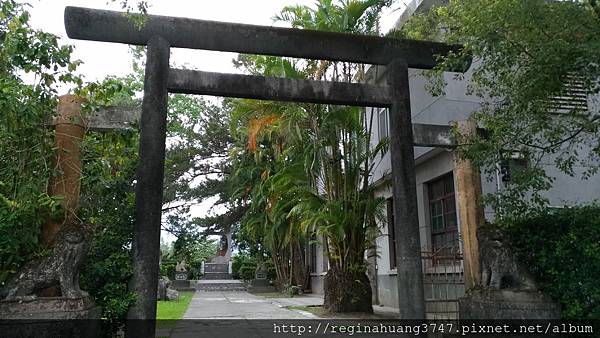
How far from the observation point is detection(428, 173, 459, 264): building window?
37.5 feet

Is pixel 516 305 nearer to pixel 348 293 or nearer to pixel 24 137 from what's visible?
pixel 348 293

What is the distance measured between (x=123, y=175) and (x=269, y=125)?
15.6ft

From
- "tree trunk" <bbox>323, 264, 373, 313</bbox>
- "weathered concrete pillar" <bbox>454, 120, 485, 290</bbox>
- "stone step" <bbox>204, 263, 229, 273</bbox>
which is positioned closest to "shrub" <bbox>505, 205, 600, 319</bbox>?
"weathered concrete pillar" <bbox>454, 120, 485, 290</bbox>

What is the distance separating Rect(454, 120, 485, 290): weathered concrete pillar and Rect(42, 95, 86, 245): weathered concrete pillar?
20.0 ft

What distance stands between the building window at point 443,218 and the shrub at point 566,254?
3.53m

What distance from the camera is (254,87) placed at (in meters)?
7.87

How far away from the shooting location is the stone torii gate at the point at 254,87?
7.07m

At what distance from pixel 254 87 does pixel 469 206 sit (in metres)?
4.22

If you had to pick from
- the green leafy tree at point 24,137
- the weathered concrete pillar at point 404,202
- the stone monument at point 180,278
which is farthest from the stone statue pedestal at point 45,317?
the stone monument at point 180,278

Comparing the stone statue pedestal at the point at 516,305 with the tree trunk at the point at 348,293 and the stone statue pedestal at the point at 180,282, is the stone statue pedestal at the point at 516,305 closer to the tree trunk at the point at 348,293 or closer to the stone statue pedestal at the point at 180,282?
the tree trunk at the point at 348,293

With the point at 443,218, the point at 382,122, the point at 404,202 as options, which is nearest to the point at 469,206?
the point at 404,202

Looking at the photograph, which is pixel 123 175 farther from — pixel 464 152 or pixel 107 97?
pixel 464 152

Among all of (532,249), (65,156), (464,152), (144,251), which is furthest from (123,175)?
(532,249)

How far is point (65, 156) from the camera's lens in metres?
7.06
